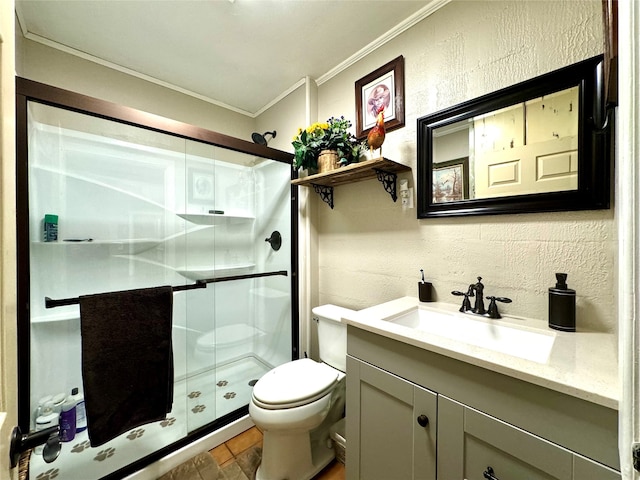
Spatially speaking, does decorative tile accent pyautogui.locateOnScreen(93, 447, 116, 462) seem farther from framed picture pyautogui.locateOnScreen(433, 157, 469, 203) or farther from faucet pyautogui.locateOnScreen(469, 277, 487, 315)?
framed picture pyautogui.locateOnScreen(433, 157, 469, 203)

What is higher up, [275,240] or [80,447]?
[275,240]

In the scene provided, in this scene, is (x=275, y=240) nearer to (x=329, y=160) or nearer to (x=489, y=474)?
(x=329, y=160)

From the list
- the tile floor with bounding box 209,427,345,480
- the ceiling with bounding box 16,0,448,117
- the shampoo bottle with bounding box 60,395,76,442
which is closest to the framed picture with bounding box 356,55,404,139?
the ceiling with bounding box 16,0,448,117

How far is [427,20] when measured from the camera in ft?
4.32

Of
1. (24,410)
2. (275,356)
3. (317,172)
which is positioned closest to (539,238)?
(317,172)

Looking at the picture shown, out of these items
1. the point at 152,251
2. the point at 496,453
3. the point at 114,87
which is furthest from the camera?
the point at 114,87

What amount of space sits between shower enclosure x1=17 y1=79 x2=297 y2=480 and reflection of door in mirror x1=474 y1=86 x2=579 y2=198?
1268 millimetres

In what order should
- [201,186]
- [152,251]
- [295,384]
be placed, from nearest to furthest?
[295,384] < [152,251] < [201,186]

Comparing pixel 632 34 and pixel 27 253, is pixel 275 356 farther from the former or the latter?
pixel 632 34

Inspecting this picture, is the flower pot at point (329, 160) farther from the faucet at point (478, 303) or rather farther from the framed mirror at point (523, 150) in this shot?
the faucet at point (478, 303)

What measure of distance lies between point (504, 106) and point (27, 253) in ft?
6.76

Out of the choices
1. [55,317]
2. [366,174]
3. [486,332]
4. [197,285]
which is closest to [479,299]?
[486,332]

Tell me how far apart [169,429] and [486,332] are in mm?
1760

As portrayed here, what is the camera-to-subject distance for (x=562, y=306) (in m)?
0.90
